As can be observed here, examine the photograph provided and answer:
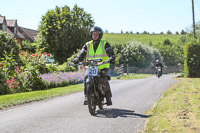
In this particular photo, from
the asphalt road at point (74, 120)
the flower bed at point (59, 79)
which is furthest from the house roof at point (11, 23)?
the asphalt road at point (74, 120)

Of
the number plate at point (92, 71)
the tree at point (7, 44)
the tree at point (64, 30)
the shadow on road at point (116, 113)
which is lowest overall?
the shadow on road at point (116, 113)

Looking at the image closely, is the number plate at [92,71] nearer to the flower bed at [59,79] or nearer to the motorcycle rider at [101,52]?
the motorcycle rider at [101,52]

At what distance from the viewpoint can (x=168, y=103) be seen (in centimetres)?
909

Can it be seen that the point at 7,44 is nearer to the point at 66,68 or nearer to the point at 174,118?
the point at 66,68

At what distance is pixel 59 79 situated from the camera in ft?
57.1

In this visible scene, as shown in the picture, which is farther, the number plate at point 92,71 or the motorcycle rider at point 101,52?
the motorcycle rider at point 101,52

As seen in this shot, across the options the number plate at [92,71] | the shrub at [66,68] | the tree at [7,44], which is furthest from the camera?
the tree at [7,44]

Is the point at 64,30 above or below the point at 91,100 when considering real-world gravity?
above

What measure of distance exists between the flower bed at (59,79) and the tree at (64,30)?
2417 centimetres

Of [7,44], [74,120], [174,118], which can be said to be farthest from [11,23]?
[174,118]

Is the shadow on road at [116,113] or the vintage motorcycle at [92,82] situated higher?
the vintage motorcycle at [92,82]

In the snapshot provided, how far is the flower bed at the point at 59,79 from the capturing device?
16.2m

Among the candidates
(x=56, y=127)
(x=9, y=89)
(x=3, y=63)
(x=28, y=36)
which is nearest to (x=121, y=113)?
(x=56, y=127)

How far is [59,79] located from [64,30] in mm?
27899
